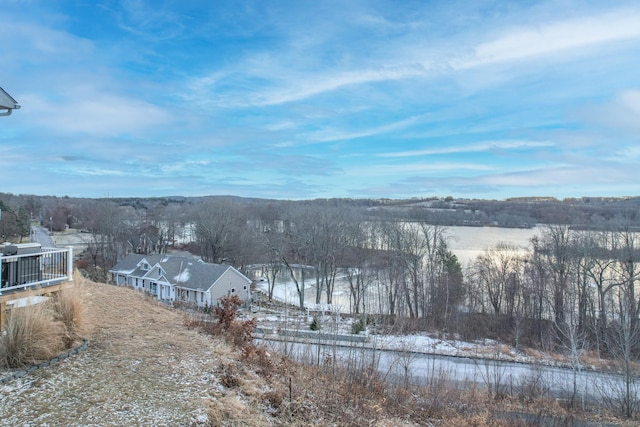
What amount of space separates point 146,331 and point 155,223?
45265 mm

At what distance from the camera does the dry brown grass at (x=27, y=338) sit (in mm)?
5508

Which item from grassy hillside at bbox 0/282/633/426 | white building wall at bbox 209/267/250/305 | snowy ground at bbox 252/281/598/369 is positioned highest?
grassy hillside at bbox 0/282/633/426

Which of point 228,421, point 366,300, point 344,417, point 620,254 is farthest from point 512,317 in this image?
point 228,421

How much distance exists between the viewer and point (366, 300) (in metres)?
31.0

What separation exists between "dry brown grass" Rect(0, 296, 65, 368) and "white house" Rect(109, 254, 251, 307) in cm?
2023

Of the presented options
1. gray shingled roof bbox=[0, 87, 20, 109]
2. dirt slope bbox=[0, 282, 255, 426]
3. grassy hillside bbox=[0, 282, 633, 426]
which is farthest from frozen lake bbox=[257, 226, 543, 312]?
gray shingled roof bbox=[0, 87, 20, 109]

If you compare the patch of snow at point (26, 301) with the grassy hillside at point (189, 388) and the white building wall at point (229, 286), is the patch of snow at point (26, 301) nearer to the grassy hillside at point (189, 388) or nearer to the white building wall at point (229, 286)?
the grassy hillside at point (189, 388)

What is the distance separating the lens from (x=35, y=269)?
755 centimetres

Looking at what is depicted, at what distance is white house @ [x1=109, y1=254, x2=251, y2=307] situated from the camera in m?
26.6

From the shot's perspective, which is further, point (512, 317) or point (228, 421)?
point (512, 317)

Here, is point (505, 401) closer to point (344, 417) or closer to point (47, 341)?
point (344, 417)

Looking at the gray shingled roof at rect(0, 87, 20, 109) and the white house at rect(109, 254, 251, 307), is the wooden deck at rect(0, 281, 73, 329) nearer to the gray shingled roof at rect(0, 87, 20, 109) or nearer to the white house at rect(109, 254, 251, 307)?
the gray shingled roof at rect(0, 87, 20, 109)

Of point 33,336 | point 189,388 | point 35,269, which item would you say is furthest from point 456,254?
point 33,336

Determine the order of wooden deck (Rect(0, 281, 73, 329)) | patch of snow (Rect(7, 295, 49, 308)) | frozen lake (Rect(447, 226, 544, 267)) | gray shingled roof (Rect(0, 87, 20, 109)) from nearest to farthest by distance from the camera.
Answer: patch of snow (Rect(7, 295, 49, 308)) → wooden deck (Rect(0, 281, 73, 329)) → gray shingled roof (Rect(0, 87, 20, 109)) → frozen lake (Rect(447, 226, 544, 267))
